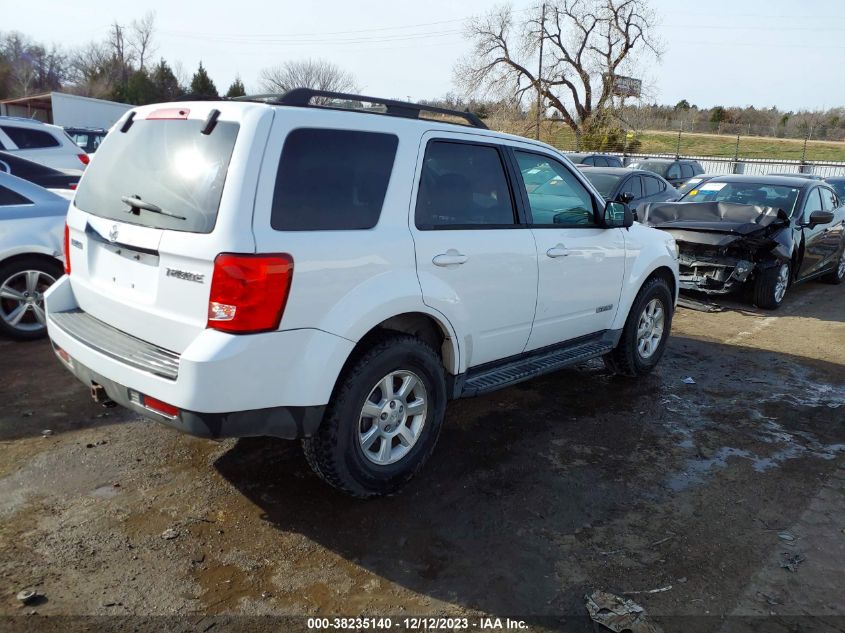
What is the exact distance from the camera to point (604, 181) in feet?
38.2

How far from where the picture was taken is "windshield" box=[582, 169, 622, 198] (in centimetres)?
1138

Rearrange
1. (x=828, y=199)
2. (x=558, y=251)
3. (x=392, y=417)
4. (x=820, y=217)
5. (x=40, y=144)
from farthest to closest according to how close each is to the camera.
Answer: (x=40, y=144)
(x=828, y=199)
(x=820, y=217)
(x=558, y=251)
(x=392, y=417)

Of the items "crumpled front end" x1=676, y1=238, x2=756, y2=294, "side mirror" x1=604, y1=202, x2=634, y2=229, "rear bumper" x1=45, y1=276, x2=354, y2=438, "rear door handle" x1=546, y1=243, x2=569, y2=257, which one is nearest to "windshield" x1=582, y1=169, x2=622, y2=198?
"crumpled front end" x1=676, y1=238, x2=756, y2=294

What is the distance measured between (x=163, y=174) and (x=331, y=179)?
0.82m

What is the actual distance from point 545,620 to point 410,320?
1.65m

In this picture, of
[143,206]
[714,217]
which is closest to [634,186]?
[714,217]

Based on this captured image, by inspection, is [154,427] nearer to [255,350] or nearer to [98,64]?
[255,350]

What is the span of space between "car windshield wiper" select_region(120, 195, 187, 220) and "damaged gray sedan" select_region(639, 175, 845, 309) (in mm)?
7055

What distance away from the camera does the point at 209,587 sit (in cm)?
289

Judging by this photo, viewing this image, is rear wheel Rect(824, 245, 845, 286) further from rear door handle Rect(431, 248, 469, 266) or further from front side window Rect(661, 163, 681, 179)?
rear door handle Rect(431, 248, 469, 266)

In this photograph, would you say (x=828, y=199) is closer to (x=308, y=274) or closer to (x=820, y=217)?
(x=820, y=217)

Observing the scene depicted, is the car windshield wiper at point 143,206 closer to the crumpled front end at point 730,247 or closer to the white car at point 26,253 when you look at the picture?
the white car at point 26,253

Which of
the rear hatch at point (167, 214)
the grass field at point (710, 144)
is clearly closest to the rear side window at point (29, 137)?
the rear hatch at point (167, 214)

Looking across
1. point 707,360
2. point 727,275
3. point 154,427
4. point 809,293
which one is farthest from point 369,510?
point 809,293
